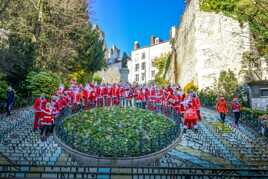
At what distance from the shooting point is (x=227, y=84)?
31125 millimetres

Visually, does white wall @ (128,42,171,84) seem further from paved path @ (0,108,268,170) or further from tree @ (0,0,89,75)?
paved path @ (0,108,268,170)

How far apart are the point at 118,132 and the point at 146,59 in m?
51.9

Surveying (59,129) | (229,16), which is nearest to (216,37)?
(229,16)

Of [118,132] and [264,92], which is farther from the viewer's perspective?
[264,92]

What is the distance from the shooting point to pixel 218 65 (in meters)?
33.6

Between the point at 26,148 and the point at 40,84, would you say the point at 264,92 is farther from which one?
the point at 26,148

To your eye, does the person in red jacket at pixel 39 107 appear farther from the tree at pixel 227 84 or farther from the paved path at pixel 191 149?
the tree at pixel 227 84

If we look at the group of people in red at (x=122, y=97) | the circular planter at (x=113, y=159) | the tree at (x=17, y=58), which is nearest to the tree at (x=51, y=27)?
the tree at (x=17, y=58)

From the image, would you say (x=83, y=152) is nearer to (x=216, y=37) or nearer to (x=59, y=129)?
(x=59, y=129)

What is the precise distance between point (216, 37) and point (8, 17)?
19767 millimetres

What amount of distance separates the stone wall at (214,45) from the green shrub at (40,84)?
49.6 feet

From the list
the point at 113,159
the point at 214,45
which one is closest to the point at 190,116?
the point at 113,159

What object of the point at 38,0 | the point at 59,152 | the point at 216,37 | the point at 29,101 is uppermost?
the point at 38,0

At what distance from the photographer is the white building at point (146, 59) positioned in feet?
208
